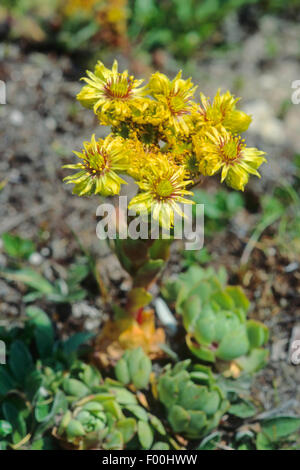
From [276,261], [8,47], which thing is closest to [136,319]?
[276,261]

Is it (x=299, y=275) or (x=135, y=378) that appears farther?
(x=299, y=275)

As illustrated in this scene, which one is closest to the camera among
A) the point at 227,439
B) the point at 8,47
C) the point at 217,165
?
the point at 217,165

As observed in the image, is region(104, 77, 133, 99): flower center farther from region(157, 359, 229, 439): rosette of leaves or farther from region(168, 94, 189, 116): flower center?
region(157, 359, 229, 439): rosette of leaves

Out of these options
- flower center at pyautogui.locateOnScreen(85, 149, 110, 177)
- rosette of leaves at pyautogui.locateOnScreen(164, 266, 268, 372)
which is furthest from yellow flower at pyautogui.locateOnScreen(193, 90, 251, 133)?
rosette of leaves at pyautogui.locateOnScreen(164, 266, 268, 372)

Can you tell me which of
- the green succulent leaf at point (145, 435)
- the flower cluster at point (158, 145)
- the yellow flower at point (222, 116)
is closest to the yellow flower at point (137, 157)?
the flower cluster at point (158, 145)

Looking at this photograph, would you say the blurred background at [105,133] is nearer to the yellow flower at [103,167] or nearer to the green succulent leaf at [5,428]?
the green succulent leaf at [5,428]

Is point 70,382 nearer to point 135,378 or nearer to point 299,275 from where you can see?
point 135,378

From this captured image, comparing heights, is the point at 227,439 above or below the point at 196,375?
below
